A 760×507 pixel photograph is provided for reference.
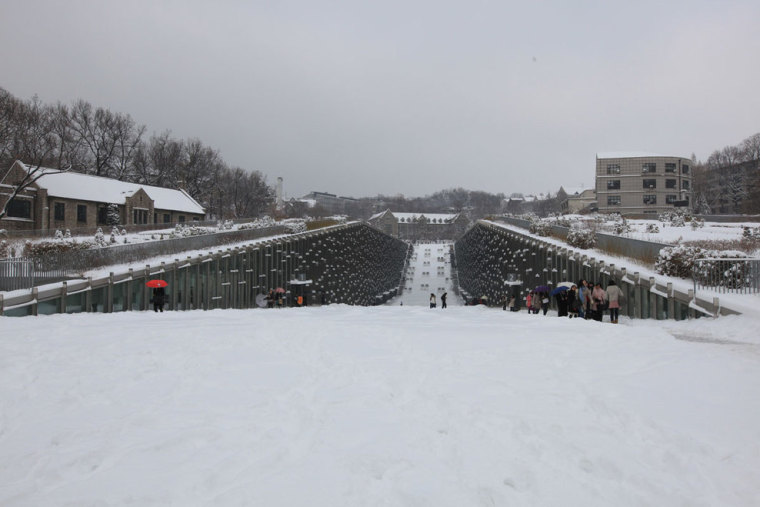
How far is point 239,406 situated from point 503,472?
12.1 ft

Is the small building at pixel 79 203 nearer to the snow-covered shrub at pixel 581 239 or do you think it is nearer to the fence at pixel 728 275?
the snow-covered shrub at pixel 581 239

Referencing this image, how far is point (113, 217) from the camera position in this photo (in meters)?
49.2

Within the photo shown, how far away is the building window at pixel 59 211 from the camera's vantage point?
4359 cm

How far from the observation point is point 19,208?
40531mm

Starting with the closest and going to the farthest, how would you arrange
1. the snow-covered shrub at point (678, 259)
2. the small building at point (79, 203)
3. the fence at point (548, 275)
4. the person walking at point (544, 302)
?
the fence at point (548, 275), the snow-covered shrub at point (678, 259), the person walking at point (544, 302), the small building at point (79, 203)

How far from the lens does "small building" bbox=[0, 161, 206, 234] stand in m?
40.2

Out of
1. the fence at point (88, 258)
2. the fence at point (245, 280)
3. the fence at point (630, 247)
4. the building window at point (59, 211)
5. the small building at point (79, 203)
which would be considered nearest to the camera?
the fence at point (88, 258)

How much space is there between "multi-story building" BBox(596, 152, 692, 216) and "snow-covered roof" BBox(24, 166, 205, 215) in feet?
199

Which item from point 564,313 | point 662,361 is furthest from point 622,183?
point 662,361

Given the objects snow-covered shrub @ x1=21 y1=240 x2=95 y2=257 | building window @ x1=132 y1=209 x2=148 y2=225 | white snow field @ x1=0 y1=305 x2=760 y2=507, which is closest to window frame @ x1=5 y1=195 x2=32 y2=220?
building window @ x1=132 y1=209 x2=148 y2=225

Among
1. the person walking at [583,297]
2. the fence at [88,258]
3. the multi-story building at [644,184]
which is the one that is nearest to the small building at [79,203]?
the fence at [88,258]

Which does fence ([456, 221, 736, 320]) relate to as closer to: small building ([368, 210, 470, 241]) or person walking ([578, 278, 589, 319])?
person walking ([578, 278, 589, 319])

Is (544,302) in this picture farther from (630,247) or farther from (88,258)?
(88,258)

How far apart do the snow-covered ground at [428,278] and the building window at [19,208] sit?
3876cm
